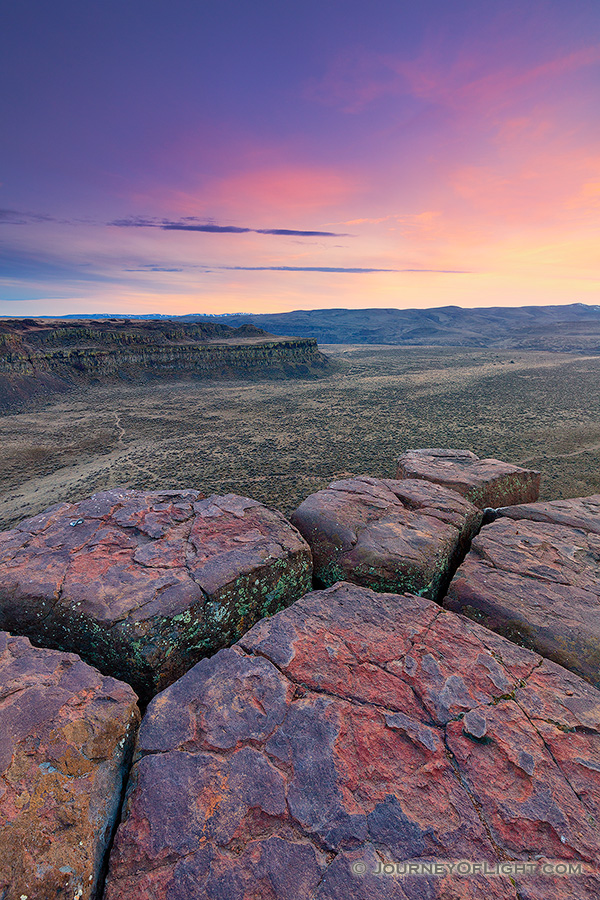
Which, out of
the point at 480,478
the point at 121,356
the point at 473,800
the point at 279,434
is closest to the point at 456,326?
the point at 121,356

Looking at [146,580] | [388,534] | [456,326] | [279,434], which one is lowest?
[279,434]

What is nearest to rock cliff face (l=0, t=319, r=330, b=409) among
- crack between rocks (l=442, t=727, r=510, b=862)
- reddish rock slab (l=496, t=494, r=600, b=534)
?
reddish rock slab (l=496, t=494, r=600, b=534)

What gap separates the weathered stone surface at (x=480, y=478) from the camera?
6.07 meters

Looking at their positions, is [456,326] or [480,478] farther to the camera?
[456,326]

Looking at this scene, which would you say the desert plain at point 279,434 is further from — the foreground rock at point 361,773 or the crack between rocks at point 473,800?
the crack between rocks at point 473,800

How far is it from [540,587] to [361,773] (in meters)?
2.51

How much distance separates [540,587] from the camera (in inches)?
140

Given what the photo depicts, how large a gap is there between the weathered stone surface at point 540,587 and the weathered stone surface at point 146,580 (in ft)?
5.74

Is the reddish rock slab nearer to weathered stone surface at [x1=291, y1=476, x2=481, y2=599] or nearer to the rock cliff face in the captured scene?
weathered stone surface at [x1=291, y1=476, x2=481, y2=599]

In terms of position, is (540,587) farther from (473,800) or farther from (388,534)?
(473,800)

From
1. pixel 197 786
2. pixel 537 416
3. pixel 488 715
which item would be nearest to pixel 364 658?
pixel 488 715

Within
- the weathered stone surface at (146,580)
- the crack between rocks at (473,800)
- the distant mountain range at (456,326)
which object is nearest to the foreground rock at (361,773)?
the crack between rocks at (473,800)

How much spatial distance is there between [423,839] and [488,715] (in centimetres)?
85

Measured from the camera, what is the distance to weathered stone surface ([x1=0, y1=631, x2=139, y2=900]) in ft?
5.44
